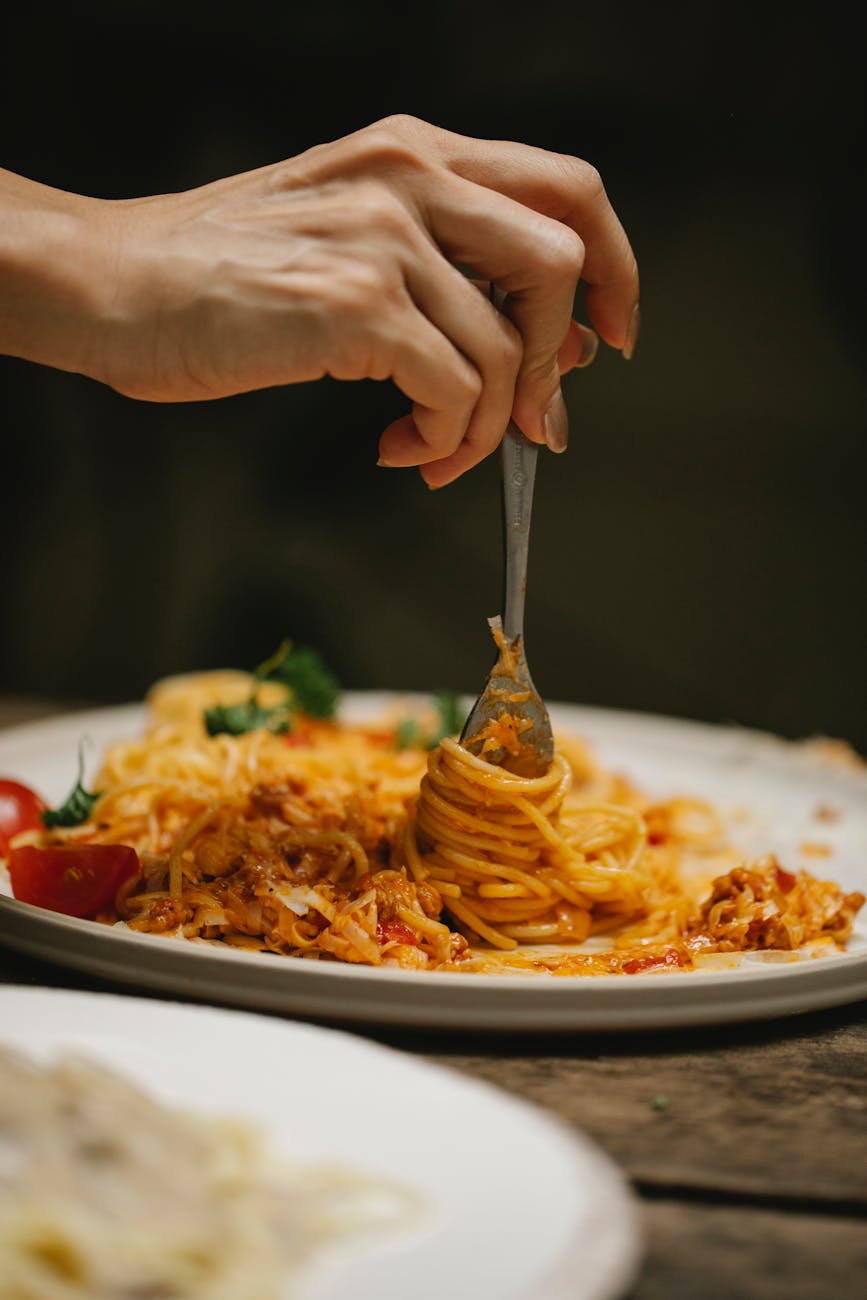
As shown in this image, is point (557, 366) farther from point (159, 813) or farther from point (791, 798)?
point (791, 798)

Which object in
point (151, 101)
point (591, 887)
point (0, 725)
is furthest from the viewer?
point (151, 101)

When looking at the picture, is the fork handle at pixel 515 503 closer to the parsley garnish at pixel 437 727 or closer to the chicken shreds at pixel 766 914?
the chicken shreds at pixel 766 914

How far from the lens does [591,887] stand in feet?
8.89

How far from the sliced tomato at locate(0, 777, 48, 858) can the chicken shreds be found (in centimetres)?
151

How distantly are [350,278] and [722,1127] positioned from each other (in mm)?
1423

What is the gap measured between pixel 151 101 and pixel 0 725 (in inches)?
150

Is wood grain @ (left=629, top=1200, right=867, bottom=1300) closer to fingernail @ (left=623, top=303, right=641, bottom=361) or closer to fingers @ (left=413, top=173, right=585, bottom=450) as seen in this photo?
fingers @ (left=413, top=173, right=585, bottom=450)

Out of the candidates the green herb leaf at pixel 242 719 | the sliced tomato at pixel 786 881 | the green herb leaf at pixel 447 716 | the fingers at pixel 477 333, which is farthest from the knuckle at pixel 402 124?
the green herb leaf at pixel 447 716

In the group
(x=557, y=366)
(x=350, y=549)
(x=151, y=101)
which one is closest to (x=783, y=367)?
(x=350, y=549)

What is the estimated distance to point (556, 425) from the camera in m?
2.60

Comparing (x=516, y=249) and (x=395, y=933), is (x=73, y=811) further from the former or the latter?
(x=516, y=249)

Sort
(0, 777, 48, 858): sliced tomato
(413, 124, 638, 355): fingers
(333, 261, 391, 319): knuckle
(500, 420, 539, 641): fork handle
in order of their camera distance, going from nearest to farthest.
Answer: (333, 261, 391, 319): knuckle
(413, 124, 638, 355): fingers
(500, 420, 539, 641): fork handle
(0, 777, 48, 858): sliced tomato

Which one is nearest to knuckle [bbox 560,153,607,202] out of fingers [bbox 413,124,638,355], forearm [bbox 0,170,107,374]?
fingers [bbox 413,124,638,355]

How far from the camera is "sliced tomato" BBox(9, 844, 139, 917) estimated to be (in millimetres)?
2596
